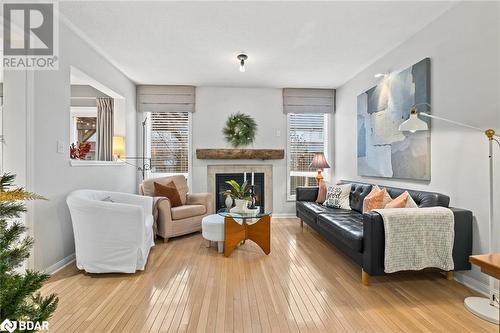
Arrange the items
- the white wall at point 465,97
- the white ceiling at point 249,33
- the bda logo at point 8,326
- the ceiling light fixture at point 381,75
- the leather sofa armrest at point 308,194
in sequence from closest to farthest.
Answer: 1. the bda logo at point 8,326
2. the white wall at point 465,97
3. the white ceiling at point 249,33
4. the ceiling light fixture at point 381,75
5. the leather sofa armrest at point 308,194

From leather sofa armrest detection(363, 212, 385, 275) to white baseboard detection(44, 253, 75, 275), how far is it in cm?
313

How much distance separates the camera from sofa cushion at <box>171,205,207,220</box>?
3.84 metres

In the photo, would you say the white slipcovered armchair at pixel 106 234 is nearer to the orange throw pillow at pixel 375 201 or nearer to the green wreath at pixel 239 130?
the orange throw pillow at pixel 375 201

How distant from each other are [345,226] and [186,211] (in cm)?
229

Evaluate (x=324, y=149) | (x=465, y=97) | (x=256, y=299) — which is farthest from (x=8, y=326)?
(x=324, y=149)

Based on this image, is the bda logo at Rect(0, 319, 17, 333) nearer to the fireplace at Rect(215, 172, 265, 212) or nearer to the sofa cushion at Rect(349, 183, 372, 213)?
the sofa cushion at Rect(349, 183, 372, 213)

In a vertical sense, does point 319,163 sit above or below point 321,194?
above

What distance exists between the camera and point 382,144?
12.0 feet

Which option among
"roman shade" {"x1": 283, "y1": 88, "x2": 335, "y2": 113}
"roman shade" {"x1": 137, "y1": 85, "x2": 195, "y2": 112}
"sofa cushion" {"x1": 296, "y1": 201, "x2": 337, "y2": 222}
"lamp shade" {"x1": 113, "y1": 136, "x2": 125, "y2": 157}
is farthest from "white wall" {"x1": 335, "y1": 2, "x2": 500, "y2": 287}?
"lamp shade" {"x1": 113, "y1": 136, "x2": 125, "y2": 157}

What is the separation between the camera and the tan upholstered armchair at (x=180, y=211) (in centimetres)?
374

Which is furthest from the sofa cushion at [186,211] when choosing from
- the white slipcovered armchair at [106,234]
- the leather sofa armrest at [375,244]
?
the leather sofa armrest at [375,244]

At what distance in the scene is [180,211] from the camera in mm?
3873

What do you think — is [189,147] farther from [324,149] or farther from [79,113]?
[324,149]
